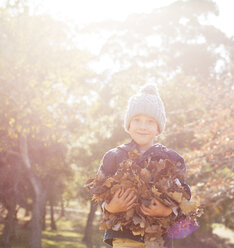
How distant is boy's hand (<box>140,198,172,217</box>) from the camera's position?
2.77 m

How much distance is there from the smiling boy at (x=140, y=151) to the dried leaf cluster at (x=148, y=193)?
0.17 feet

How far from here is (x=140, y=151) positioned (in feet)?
11.3

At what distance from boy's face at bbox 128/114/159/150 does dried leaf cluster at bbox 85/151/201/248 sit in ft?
1.37

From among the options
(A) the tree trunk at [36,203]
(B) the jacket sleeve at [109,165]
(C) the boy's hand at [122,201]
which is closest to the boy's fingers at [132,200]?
(C) the boy's hand at [122,201]

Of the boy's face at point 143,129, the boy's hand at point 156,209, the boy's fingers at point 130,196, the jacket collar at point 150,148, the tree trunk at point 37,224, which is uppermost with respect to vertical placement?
the boy's face at point 143,129

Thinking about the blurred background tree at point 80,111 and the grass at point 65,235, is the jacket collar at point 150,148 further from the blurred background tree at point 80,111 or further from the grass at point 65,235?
the grass at point 65,235

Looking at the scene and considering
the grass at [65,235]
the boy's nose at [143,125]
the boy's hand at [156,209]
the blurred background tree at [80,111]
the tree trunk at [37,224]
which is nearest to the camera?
the boy's hand at [156,209]

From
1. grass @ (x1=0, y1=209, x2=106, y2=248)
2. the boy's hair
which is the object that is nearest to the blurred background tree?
grass @ (x1=0, y1=209, x2=106, y2=248)

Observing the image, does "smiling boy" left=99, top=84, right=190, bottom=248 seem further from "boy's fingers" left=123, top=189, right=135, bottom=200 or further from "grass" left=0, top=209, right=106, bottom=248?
"grass" left=0, top=209, right=106, bottom=248

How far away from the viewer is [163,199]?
281cm

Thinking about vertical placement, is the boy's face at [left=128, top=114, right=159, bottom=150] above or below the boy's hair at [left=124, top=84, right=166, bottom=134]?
below

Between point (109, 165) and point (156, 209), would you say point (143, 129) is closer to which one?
point (109, 165)

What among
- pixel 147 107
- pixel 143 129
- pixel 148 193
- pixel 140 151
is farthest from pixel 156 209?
pixel 147 107

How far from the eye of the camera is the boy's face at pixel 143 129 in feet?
11.2
